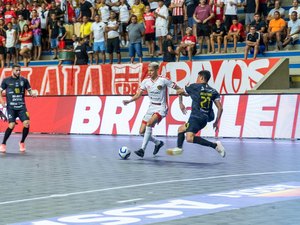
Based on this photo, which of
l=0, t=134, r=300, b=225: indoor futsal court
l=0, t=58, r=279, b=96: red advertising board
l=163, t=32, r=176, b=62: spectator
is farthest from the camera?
l=163, t=32, r=176, b=62: spectator

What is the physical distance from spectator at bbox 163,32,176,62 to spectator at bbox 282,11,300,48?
421cm

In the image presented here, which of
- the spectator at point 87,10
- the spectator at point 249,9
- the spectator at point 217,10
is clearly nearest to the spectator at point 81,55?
the spectator at point 87,10

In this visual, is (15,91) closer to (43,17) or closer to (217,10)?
(217,10)

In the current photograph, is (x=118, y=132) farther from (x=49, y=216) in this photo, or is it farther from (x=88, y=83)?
(x=49, y=216)

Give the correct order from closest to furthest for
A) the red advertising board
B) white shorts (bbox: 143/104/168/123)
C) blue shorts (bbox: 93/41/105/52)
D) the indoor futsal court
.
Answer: the indoor futsal court, white shorts (bbox: 143/104/168/123), the red advertising board, blue shorts (bbox: 93/41/105/52)

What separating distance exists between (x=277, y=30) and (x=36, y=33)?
12.1 meters

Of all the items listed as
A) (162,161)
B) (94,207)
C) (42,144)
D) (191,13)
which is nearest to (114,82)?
(191,13)

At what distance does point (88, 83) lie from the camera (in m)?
33.0

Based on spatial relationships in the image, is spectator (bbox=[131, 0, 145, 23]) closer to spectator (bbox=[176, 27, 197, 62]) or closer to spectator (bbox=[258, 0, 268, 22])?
spectator (bbox=[176, 27, 197, 62])

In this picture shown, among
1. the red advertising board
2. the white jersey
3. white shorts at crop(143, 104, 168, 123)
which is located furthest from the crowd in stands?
white shorts at crop(143, 104, 168, 123)

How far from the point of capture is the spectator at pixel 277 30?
29.1m

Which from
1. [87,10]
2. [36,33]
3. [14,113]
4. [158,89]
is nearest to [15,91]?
[14,113]

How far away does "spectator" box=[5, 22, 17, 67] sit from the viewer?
36750 mm

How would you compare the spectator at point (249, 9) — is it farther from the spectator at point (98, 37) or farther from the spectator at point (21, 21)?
the spectator at point (21, 21)
